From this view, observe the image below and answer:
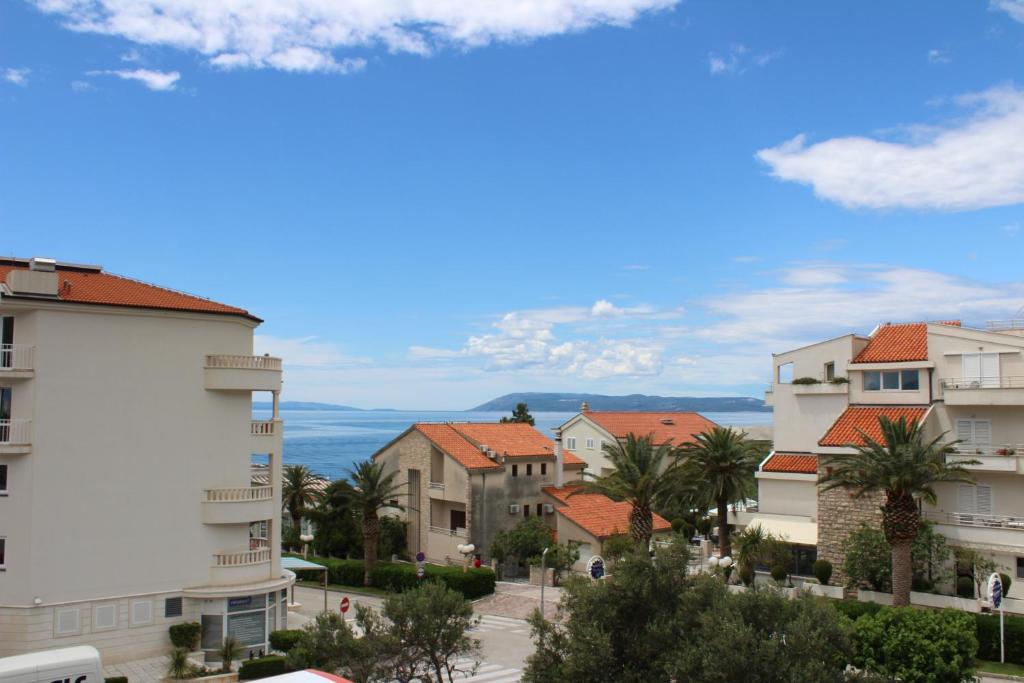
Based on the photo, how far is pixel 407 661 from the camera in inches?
921

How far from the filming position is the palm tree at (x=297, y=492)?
196ft

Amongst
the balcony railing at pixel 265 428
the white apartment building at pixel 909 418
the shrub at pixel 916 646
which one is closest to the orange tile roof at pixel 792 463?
the white apartment building at pixel 909 418

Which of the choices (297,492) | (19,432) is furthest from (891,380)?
(19,432)

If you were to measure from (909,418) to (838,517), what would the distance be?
598cm

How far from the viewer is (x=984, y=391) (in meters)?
40.5

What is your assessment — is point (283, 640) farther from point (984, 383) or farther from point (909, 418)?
point (984, 383)

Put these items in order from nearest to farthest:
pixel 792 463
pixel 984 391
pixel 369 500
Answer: pixel 984 391, pixel 792 463, pixel 369 500

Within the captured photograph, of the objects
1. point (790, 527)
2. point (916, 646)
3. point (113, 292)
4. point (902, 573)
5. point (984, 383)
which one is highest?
point (113, 292)

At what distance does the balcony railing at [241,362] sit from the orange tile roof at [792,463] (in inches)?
1133

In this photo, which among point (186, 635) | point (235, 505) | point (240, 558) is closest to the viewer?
point (186, 635)

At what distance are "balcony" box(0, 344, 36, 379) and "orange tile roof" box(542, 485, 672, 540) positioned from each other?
31066mm

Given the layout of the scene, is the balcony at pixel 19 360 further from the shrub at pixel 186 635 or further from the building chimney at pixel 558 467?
the building chimney at pixel 558 467

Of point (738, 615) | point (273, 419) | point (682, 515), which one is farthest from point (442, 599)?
point (682, 515)

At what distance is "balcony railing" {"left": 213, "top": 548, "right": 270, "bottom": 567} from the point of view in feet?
116
